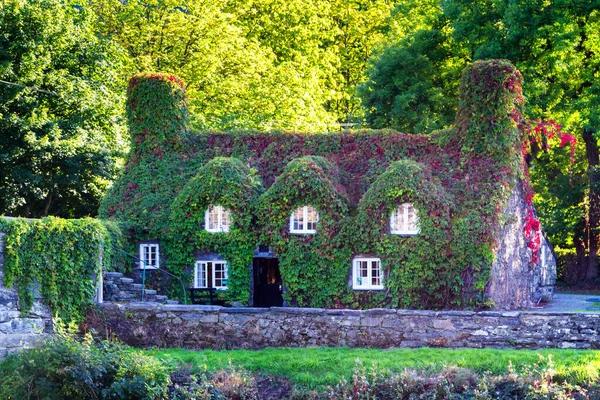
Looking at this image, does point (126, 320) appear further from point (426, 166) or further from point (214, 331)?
point (426, 166)

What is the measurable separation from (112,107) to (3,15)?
18.2 ft

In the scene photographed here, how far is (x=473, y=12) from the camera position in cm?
4066

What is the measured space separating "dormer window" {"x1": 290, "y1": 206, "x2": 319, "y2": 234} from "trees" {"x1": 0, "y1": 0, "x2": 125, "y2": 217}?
12.7 m

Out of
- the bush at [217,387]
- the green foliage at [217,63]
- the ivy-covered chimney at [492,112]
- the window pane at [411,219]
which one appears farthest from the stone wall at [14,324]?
the green foliage at [217,63]

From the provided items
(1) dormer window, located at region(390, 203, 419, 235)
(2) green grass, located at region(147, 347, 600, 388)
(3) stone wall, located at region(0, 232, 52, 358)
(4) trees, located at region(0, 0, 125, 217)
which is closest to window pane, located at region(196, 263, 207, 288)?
(1) dormer window, located at region(390, 203, 419, 235)

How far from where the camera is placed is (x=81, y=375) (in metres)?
19.5

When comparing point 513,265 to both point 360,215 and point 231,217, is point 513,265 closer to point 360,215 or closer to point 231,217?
point 360,215

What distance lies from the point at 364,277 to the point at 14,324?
1010 centimetres

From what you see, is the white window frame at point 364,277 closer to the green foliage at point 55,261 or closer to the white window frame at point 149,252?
the white window frame at point 149,252

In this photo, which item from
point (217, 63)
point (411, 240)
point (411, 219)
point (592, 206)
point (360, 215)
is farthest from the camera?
point (217, 63)

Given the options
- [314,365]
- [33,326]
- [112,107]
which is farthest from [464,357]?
[112,107]

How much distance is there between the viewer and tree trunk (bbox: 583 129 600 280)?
132 ft

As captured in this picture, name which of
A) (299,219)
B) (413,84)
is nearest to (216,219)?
(299,219)

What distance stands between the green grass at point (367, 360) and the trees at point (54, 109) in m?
17.6
